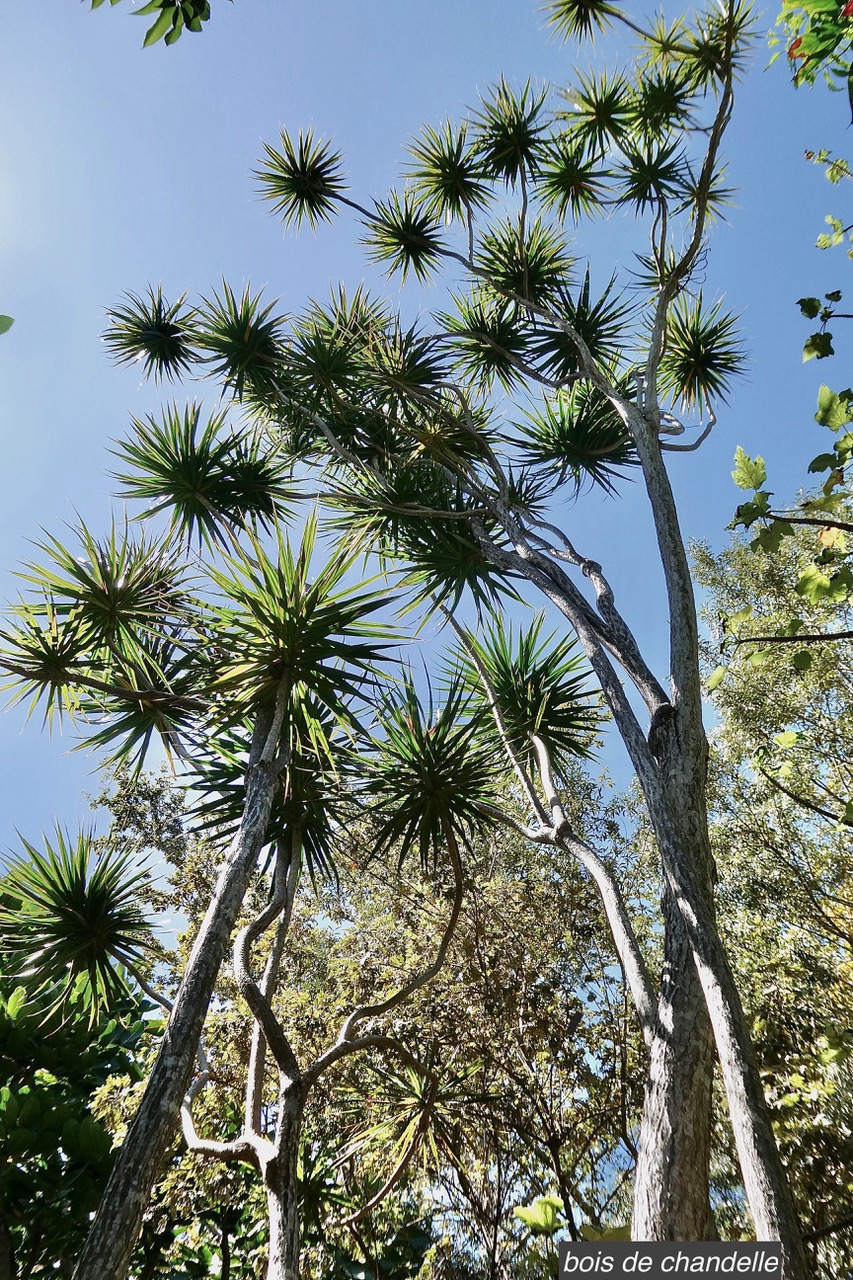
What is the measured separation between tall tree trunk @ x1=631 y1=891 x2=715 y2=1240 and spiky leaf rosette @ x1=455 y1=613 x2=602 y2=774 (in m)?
1.93

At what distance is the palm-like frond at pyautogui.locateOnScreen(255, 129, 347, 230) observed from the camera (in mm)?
6051

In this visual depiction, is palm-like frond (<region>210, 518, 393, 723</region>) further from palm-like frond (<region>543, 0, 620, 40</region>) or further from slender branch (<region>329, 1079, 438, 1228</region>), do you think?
palm-like frond (<region>543, 0, 620, 40</region>)

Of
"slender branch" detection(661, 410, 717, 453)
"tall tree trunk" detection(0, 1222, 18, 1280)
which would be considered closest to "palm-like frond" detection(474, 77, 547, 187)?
"slender branch" detection(661, 410, 717, 453)

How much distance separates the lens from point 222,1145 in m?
3.15

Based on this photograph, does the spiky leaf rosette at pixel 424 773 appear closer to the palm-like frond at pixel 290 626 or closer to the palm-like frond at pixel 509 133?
the palm-like frond at pixel 290 626

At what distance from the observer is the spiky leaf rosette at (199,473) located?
4855 mm

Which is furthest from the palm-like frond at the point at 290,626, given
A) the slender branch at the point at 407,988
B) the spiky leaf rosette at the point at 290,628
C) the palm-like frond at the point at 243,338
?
the palm-like frond at the point at 243,338

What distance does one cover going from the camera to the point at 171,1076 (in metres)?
2.29

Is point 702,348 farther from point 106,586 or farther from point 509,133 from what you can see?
point 106,586

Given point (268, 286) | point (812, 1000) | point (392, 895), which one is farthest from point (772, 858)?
point (268, 286)

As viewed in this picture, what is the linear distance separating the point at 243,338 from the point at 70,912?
4.36m

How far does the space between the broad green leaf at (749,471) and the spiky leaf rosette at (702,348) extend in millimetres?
4709

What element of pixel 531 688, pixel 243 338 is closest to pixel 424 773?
pixel 531 688

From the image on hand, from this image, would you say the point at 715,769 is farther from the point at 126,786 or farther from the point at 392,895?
the point at 126,786
